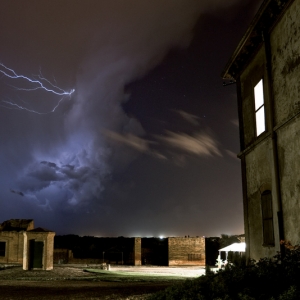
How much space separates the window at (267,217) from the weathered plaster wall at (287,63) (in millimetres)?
2194

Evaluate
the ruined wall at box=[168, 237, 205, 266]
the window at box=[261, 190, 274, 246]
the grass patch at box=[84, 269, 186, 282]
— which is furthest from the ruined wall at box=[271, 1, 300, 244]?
the ruined wall at box=[168, 237, 205, 266]

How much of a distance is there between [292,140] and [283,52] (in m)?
2.25

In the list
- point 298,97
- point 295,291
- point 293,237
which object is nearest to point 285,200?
point 293,237

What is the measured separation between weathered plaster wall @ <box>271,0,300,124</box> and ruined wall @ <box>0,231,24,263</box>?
28608mm

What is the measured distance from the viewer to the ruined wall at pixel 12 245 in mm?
33625

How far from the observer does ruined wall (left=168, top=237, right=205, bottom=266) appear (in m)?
32.8

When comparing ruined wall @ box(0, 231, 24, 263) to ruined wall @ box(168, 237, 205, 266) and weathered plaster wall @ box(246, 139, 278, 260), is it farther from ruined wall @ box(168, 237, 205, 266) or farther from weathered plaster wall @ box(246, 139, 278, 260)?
weathered plaster wall @ box(246, 139, 278, 260)

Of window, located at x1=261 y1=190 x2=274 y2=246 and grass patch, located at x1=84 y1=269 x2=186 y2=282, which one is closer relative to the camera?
window, located at x1=261 y1=190 x2=274 y2=246

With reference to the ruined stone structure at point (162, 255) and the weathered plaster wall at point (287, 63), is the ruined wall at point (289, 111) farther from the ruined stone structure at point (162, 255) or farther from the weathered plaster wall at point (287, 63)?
the ruined stone structure at point (162, 255)

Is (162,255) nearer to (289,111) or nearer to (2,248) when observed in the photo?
(2,248)

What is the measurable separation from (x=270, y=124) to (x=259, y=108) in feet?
4.80

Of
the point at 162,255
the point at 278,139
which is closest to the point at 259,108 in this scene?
the point at 278,139

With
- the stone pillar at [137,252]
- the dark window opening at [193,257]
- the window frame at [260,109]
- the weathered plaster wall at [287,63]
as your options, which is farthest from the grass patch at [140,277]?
the stone pillar at [137,252]

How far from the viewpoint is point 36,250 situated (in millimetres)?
26812
